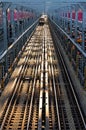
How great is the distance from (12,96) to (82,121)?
190 inches

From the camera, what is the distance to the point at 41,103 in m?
15.6

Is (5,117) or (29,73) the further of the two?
(29,73)

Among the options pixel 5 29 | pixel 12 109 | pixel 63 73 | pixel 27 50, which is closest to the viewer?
pixel 12 109

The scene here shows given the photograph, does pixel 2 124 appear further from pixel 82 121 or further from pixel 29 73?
pixel 29 73

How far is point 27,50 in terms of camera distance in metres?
34.8

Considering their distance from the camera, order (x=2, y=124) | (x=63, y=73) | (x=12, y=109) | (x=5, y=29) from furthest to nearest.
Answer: (x=63, y=73) → (x=5, y=29) → (x=12, y=109) → (x=2, y=124)

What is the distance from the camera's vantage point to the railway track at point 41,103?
1341 centimetres

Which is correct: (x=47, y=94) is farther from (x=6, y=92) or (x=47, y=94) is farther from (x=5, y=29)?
(x=5, y=29)

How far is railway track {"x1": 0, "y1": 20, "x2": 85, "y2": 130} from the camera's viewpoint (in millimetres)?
13409

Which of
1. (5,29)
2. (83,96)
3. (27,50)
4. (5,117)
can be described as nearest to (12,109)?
(5,117)

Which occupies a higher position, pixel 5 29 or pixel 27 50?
pixel 5 29

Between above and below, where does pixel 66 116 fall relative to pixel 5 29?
below

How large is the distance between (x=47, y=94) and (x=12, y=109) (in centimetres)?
238

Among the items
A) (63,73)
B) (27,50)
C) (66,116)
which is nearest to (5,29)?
(63,73)
